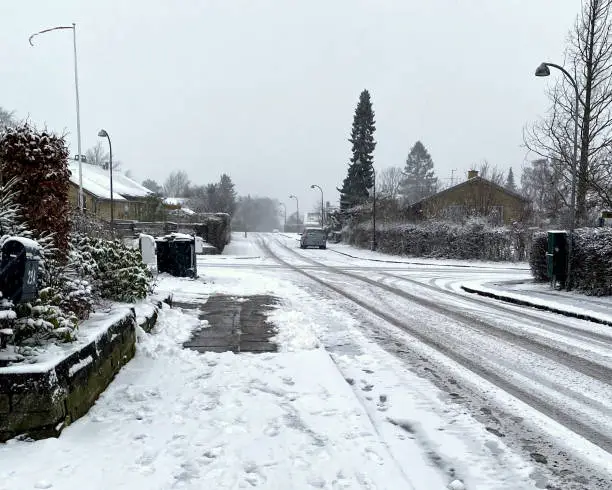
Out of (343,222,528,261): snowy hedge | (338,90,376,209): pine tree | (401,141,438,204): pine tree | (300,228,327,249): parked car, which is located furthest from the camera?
(401,141,438,204): pine tree

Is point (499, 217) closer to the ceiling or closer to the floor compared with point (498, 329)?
closer to the ceiling

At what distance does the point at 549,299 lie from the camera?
13.2 metres

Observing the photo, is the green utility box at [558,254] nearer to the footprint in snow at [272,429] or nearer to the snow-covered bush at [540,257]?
the snow-covered bush at [540,257]

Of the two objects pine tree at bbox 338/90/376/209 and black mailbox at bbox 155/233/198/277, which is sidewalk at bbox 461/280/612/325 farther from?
pine tree at bbox 338/90/376/209

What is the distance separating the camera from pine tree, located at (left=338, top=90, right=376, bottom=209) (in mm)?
60062

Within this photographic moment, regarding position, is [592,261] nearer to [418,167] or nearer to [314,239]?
[314,239]

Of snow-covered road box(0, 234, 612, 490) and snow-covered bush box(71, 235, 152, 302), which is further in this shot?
snow-covered bush box(71, 235, 152, 302)

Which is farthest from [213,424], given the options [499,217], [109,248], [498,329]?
[499,217]

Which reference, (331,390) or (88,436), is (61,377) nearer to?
(88,436)

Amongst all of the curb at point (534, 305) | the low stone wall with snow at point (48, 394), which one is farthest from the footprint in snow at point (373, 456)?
the curb at point (534, 305)

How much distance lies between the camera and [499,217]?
34.9m

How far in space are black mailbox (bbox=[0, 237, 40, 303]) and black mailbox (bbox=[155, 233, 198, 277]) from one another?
1062 cm

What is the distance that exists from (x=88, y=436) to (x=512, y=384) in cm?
432

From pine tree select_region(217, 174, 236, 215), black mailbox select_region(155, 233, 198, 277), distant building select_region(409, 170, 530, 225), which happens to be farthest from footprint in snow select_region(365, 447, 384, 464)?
pine tree select_region(217, 174, 236, 215)
